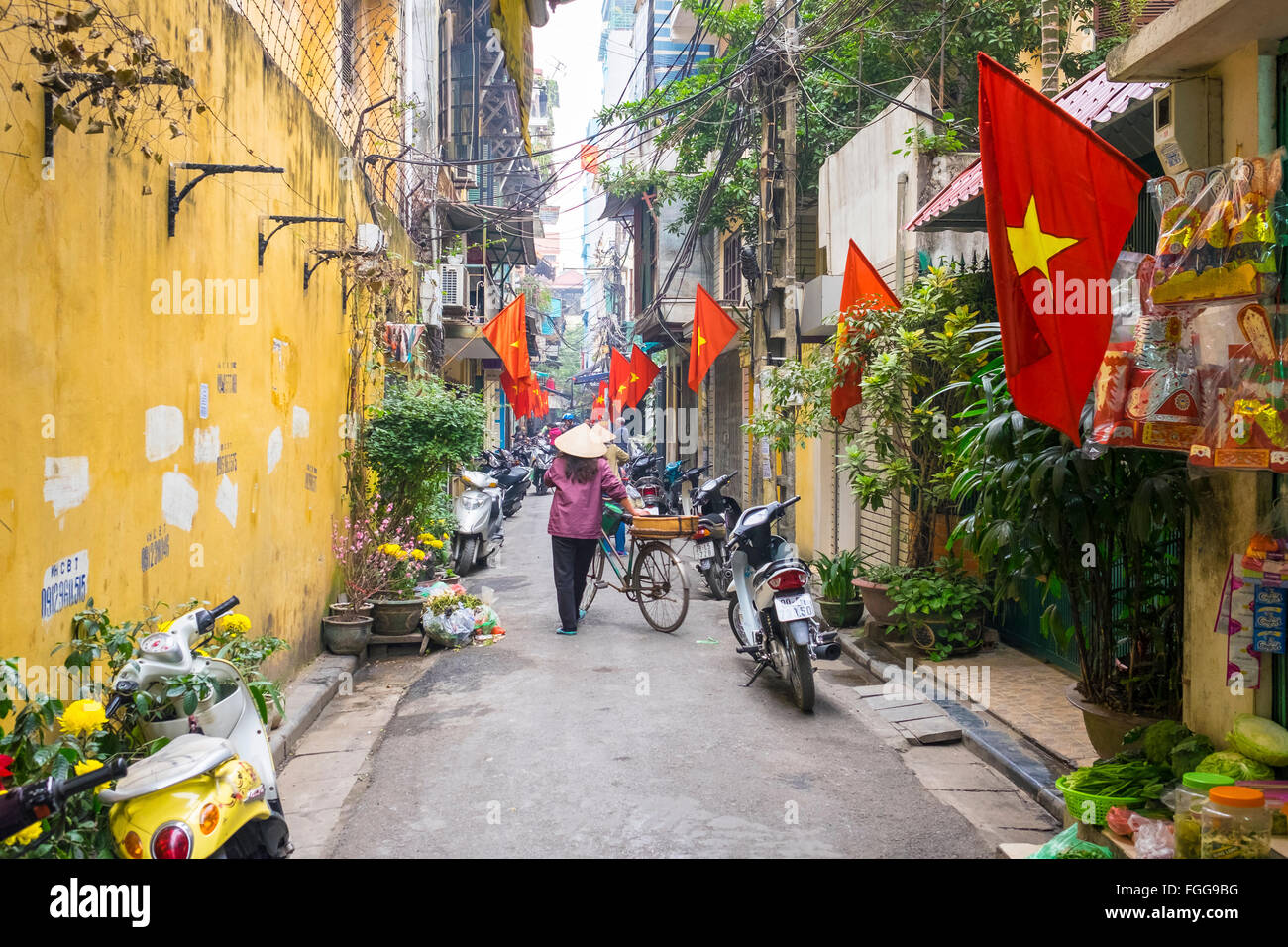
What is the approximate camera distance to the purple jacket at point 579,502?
891 centimetres

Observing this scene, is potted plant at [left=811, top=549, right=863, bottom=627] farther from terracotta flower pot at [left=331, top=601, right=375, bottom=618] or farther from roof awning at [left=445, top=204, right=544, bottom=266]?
roof awning at [left=445, top=204, right=544, bottom=266]

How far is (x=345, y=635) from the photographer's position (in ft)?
25.5

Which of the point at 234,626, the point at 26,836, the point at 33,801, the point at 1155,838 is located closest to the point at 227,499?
the point at 234,626

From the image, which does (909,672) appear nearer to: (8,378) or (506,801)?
(506,801)

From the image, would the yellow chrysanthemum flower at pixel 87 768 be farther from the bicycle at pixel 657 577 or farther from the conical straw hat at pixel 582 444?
the bicycle at pixel 657 577

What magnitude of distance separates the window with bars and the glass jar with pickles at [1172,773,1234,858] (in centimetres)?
1588

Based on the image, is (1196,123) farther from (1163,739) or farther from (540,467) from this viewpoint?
(540,467)

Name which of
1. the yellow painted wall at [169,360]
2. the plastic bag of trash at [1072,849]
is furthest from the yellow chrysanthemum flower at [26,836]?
the plastic bag of trash at [1072,849]

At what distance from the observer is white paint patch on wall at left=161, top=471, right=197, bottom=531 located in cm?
455

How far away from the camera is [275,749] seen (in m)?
5.27

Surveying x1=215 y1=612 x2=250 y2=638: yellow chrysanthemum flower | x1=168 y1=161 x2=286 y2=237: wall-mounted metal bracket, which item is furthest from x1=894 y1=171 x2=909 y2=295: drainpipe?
x1=215 y1=612 x2=250 y2=638: yellow chrysanthemum flower

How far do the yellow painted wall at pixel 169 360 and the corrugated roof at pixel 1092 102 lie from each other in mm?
3448
